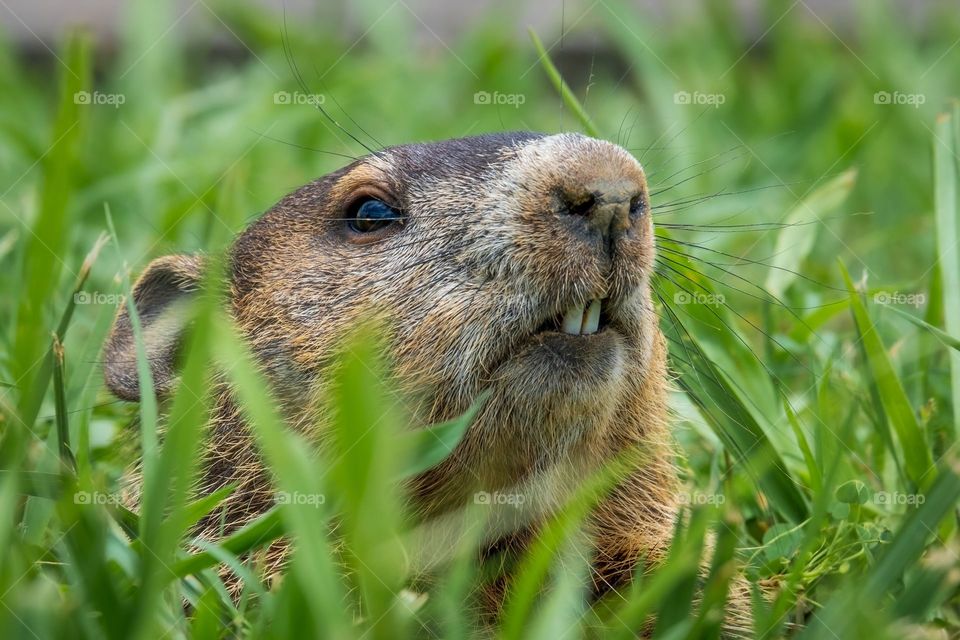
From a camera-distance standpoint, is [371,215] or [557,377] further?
[371,215]

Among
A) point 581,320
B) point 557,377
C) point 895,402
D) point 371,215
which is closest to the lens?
point 557,377

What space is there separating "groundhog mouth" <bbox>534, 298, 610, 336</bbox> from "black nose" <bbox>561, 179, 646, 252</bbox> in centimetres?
18

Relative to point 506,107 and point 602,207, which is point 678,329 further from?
point 506,107

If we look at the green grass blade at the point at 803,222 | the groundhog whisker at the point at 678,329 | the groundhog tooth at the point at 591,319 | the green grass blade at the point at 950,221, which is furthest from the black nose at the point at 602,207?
the green grass blade at the point at 803,222

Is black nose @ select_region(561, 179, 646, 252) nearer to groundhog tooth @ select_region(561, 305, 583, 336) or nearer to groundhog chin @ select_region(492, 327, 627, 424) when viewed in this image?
groundhog tooth @ select_region(561, 305, 583, 336)

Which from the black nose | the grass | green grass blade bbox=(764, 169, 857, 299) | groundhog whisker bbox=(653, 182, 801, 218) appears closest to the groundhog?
the black nose

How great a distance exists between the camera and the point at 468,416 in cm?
274

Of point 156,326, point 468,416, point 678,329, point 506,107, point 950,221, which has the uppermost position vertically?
point 506,107

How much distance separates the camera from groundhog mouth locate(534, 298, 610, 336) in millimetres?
3268

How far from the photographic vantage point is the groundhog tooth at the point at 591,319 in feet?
10.9

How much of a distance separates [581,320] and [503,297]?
0.81 ft

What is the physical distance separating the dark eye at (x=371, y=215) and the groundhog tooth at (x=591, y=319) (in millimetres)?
845

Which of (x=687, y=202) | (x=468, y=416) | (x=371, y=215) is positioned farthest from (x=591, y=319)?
(x=687, y=202)

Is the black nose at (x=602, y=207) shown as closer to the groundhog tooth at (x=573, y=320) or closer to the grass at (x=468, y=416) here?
the groundhog tooth at (x=573, y=320)
